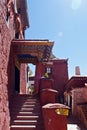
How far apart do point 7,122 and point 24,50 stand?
5.36 metres

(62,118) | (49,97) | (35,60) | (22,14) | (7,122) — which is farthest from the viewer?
(22,14)

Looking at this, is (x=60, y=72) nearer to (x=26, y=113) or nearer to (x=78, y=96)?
(x=78, y=96)

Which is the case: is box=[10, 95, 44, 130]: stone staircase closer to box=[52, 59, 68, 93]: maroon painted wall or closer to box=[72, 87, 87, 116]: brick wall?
box=[72, 87, 87, 116]: brick wall

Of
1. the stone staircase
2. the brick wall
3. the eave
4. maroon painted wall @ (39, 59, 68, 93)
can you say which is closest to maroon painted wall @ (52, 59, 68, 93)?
maroon painted wall @ (39, 59, 68, 93)

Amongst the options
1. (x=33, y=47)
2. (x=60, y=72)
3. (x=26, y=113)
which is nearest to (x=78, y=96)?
(x=33, y=47)

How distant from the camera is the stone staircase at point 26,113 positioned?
10.3 m

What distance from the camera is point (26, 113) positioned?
1126 cm

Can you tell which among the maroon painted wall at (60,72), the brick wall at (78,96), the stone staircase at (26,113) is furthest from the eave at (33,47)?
the maroon painted wall at (60,72)

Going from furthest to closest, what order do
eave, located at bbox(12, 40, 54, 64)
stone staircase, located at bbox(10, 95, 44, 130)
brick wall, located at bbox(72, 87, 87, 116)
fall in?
brick wall, located at bbox(72, 87, 87, 116)
eave, located at bbox(12, 40, 54, 64)
stone staircase, located at bbox(10, 95, 44, 130)

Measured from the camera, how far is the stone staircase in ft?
33.8

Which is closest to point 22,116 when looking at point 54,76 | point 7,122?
point 7,122

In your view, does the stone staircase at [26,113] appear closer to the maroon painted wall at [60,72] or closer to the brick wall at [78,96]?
the brick wall at [78,96]

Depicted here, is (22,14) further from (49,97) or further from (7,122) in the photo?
(7,122)

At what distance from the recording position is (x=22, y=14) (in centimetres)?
1945
